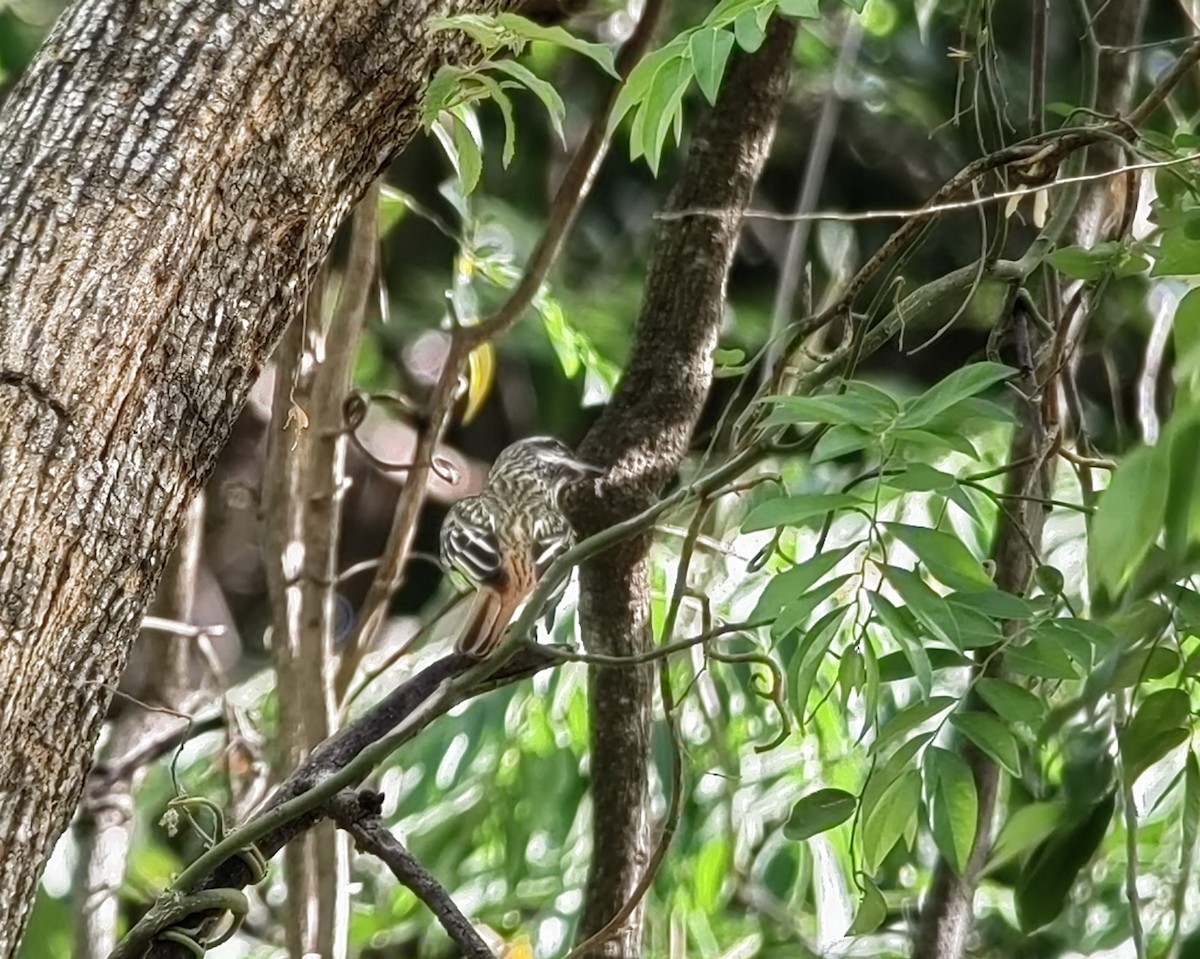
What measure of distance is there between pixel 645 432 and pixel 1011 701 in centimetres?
42

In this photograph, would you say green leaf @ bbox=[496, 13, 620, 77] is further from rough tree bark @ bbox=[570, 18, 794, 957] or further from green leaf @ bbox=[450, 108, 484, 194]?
rough tree bark @ bbox=[570, 18, 794, 957]

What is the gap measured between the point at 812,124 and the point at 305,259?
1.48 meters

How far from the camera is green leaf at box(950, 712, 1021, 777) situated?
1.99 feet

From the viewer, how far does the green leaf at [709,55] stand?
62 centimetres

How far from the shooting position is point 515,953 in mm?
1223

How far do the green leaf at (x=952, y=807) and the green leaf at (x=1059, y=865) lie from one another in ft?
0.12

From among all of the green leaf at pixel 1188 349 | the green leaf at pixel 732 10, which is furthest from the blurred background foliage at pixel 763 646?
the green leaf at pixel 732 10

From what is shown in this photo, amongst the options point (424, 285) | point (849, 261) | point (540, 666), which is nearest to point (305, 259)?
point (540, 666)

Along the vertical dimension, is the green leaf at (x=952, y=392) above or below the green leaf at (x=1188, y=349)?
below

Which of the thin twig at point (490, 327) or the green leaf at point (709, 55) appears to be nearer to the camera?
the green leaf at point (709, 55)

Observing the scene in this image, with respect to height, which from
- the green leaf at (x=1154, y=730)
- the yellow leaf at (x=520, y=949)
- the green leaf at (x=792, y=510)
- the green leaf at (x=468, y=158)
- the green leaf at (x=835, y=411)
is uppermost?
the green leaf at (x=468, y=158)

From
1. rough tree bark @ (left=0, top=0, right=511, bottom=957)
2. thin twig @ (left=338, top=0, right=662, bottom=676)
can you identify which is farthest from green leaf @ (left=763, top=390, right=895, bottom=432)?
thin twig @ (left=338, top=0, right=662, bottom=676)

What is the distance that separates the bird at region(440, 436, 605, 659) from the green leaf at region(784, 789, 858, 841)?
245 mm

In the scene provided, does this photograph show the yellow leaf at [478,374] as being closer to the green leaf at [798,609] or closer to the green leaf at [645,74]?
the green leaf at [645,74]
